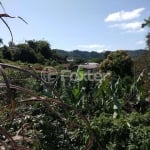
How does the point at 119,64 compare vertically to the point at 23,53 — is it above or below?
below

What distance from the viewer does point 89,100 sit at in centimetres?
830

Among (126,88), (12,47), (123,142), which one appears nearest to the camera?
(12,47)

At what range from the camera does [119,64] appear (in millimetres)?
31250

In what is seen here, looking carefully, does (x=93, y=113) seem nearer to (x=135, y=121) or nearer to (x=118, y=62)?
(x=135, y=121)

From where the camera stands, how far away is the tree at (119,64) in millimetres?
30891

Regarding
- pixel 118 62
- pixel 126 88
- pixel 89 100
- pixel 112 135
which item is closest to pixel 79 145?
pixel 112 135

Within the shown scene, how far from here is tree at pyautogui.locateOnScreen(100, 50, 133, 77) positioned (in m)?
30.9

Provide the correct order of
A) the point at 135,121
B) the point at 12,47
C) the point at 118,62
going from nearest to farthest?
1. the point at 12,47
2. the point at 135,121
3. the point at 118,62

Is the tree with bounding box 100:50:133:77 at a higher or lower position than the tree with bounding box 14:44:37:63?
lower

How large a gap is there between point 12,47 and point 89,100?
7.40m

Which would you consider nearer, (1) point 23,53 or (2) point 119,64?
(1) point 23,53

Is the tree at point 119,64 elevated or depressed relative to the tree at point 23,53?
depressed

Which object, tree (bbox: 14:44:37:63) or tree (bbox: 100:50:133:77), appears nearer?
tree (bbox: 14:44:37:63)

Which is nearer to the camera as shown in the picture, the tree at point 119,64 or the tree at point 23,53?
the tree at point 23,53
